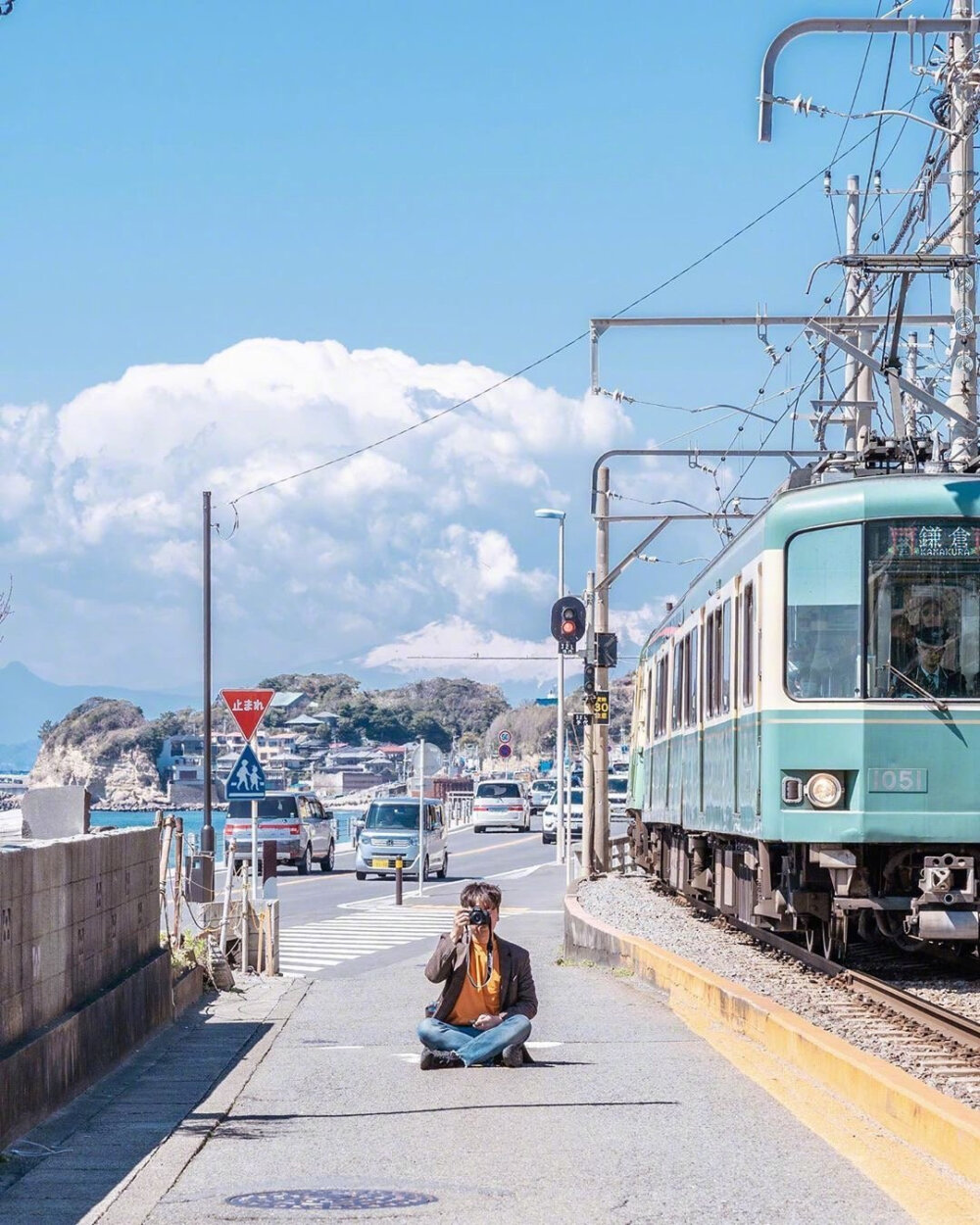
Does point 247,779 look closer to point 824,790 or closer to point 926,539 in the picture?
point 824,790

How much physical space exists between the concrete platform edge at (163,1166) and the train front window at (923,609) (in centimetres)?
525

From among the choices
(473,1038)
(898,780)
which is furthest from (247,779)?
(473,1038)

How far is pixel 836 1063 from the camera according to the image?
30.6 ft

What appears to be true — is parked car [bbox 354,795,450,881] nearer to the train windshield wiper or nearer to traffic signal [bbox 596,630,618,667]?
traffic signal [bbox 596,630,618,667]

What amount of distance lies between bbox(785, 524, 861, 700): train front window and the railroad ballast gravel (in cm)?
226

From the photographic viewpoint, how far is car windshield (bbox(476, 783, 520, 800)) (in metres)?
75.6

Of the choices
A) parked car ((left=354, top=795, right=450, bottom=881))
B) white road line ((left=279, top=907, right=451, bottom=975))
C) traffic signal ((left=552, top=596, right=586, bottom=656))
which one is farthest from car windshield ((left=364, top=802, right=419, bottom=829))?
traffic signal ((left=552, top=596, right=586, bottom=656))

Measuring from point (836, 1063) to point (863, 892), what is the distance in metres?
4.79

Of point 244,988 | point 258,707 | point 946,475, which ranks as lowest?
point 244,988

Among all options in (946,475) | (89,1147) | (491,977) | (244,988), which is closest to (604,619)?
(244,988)

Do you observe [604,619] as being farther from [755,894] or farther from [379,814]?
[755,894]

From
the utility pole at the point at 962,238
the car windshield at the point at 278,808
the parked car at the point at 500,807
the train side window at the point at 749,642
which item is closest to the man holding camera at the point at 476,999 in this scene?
the train side window at the point at 749,642

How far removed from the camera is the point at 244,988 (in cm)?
1836

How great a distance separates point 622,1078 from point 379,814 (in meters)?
33.9
